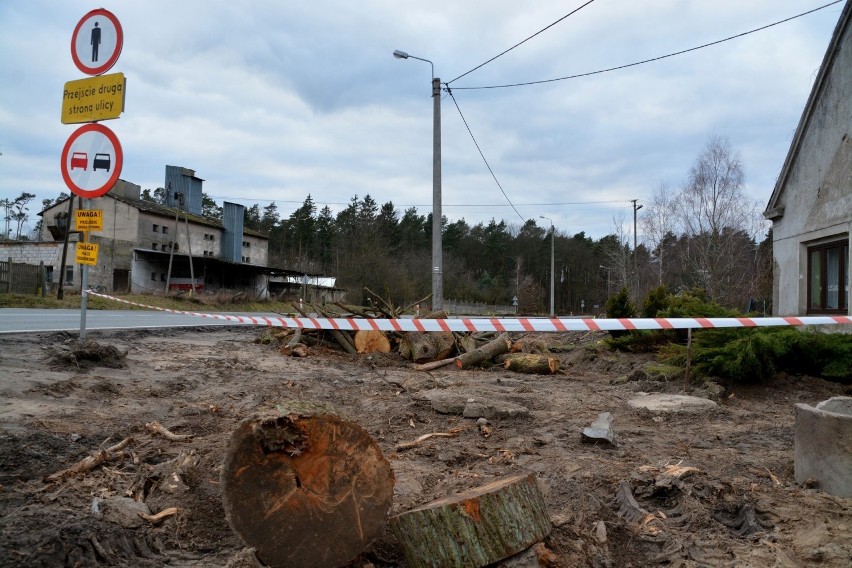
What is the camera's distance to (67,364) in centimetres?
660

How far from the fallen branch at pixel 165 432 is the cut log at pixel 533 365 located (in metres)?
6.93

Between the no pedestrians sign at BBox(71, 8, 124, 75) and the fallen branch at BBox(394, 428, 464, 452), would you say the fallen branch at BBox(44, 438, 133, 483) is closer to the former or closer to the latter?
the fallen branch at BBox(394, 428, 464, 452)

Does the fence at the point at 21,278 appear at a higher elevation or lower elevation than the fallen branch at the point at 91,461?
higher

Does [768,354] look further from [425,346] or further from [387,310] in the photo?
[387,310]

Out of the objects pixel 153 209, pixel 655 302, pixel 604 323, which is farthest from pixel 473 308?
pixel 604 323

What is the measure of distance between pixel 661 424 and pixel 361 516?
437 cm

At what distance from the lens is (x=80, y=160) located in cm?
677

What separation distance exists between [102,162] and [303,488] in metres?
5.82

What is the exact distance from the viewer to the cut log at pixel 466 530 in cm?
267

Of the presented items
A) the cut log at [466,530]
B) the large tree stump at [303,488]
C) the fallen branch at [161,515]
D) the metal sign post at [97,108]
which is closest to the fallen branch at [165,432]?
the fallen branch at [161,515]

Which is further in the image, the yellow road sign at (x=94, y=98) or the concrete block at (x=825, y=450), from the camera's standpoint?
the yellow road sign at (x=94, y=98)

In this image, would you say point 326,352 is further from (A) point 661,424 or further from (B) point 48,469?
(B) point 48,469

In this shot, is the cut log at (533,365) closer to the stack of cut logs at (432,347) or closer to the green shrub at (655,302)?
the stack of cut logs at (432,347)

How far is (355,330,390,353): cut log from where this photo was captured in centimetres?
1131
